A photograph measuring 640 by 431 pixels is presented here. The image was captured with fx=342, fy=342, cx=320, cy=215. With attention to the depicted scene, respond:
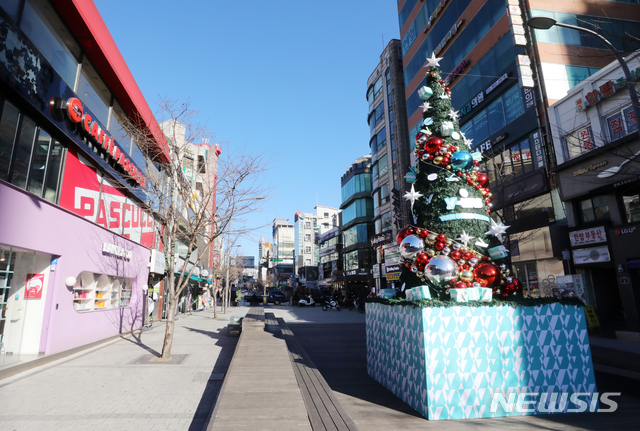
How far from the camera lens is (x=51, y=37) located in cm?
998

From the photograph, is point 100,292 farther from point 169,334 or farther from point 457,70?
point 457,70

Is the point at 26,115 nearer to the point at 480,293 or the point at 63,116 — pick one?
the point at 63,116

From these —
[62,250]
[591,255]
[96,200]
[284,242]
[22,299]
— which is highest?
[284,242]

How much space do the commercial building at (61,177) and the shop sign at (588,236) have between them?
18.1 m

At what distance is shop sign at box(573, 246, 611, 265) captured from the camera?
15.0 metres

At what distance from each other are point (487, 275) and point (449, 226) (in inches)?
44.9

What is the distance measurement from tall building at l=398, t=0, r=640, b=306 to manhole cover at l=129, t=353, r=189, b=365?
14.6m

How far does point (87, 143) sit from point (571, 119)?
68.6 feet

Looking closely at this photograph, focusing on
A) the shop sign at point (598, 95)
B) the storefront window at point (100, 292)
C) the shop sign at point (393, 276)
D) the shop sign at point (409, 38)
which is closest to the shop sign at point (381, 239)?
the shop sign at point (393, 276)

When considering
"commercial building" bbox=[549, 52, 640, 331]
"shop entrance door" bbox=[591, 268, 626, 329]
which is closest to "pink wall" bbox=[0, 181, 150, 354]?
"commercial building" bbox=[549, 52, 640, 331]

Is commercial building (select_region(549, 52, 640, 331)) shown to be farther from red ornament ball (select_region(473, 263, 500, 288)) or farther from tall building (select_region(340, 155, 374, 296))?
tall building (select_region(340, 155, 374, 296))

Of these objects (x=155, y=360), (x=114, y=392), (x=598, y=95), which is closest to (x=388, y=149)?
(x=598, y=95)

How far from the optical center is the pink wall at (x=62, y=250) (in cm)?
794

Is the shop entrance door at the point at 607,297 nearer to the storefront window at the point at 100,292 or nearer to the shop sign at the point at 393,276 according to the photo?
the shop sign at the point at 393,276
